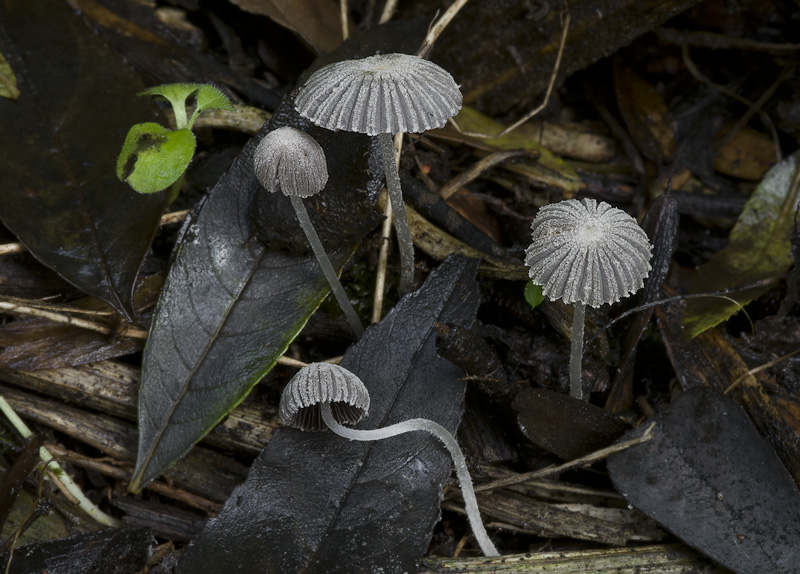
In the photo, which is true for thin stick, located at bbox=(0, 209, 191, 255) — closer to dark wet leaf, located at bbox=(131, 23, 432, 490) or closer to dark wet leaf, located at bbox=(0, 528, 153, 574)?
dark wet leaf, located at bbox=(131, 23, 432, 490)

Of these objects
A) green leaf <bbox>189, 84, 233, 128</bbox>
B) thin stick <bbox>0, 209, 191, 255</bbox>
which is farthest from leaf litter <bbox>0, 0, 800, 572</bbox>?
green leaf <bbox>189, 84, 233, 128</bbox>

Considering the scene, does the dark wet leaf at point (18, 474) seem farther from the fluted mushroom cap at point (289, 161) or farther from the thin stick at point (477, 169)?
the thin stick at point (477, 169)

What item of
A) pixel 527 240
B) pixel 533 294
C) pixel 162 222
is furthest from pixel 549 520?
pixel 162 222

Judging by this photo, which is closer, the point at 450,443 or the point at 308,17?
the point at 450,443

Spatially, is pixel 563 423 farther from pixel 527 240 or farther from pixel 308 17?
pixel 308 17

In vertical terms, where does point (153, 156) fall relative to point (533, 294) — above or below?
above

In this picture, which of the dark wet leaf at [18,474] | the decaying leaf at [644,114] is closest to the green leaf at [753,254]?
the decaying leaf at [644,114]
